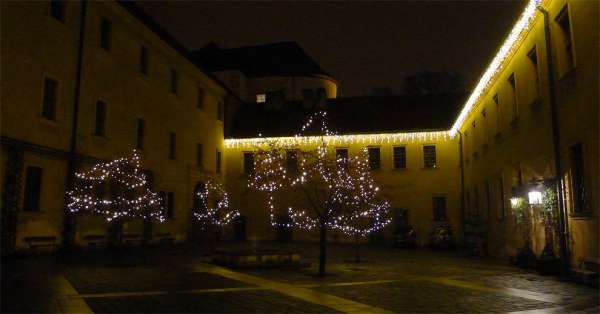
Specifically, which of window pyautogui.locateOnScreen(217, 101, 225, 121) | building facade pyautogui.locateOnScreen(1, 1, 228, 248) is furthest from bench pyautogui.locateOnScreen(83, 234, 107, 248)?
window pyautogui.locateOnScreen(217, 101, 225, 121)

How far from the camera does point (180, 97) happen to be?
102 ft

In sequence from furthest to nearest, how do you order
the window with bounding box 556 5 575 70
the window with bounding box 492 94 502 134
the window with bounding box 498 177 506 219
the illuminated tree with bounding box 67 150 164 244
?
the window with bounding box 498 177 506 219 < the window with bounding box 492 94 502 134 < the illuminated tree with bounding box 67 150 164 244 < the window with bounding box 556 5 575 70

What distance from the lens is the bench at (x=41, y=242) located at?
18.4m

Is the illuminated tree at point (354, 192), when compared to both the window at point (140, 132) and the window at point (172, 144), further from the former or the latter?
the window at point (172, 144)

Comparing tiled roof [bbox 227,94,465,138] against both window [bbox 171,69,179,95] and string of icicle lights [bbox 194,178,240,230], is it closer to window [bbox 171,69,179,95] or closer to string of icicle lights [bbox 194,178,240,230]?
window [bbox 171,69,179,95]

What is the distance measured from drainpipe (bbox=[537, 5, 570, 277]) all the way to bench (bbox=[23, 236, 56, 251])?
690 inches

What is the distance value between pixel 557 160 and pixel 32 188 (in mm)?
17923

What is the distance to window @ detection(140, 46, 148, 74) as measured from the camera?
89.2 ft

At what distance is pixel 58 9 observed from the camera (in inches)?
818

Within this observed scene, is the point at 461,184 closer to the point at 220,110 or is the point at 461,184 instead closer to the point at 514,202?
the point at 514,202

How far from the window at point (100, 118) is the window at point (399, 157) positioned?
67.8 ft

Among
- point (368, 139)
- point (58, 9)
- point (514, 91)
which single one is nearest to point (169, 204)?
point (58, 9)

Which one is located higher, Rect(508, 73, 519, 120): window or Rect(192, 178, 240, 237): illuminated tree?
Rect(508, 73, 519, 120): window

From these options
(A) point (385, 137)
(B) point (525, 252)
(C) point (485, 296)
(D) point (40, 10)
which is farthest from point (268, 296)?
(A) point (385, 137)
